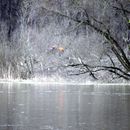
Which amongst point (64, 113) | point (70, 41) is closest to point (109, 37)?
point (70, 41)

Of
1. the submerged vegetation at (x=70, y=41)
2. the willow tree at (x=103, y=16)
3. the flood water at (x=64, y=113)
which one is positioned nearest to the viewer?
the flood water at (x=64, y=113)

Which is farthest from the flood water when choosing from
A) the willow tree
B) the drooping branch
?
the drooping branch

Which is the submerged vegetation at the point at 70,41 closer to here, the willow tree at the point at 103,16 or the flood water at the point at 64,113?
the willow tree at the point at 103,16

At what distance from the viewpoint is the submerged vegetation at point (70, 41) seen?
900 inches

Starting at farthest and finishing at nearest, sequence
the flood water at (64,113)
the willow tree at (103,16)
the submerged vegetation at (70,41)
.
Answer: the submerged vegetation at (70,41) → the willow tree at (103,16) → the flood water at (64,113)

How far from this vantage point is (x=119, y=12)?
23.2 metres

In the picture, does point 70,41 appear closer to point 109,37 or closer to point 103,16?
point 109,37

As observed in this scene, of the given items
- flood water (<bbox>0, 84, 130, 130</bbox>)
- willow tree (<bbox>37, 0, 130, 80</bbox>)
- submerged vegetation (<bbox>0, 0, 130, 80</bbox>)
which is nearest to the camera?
flood water (<bbox>0, 84, 130, 130</bbox>)

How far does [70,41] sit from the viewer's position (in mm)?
27938

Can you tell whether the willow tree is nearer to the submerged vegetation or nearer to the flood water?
the submerged vegetation

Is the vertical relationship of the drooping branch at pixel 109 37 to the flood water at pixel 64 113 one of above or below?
above

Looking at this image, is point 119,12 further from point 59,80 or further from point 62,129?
point 62,129

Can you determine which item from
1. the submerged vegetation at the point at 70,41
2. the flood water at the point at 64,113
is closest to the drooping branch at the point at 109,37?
the submerged vegetation at the point at 70,41

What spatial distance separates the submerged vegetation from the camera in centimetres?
2286
